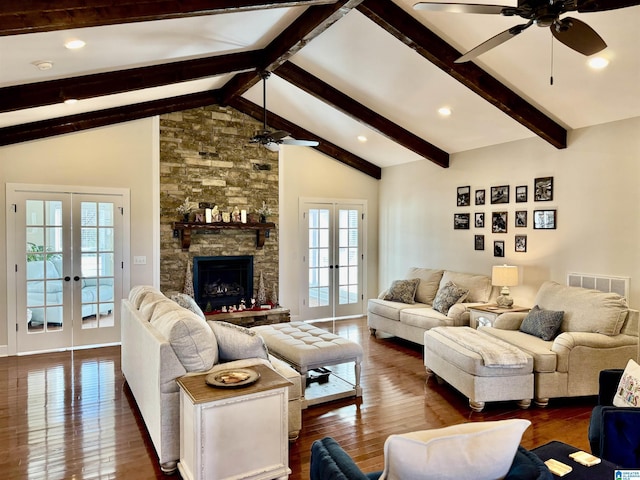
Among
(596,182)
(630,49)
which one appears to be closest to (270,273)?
(596,182)

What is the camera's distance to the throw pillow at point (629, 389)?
266cm

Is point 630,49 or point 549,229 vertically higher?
point 630,49

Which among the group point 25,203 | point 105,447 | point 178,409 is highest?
point 25,203

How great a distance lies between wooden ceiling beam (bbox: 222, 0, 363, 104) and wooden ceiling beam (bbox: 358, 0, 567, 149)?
11.5 inches

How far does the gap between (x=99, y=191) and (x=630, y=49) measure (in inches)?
247

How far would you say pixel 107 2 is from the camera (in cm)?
285

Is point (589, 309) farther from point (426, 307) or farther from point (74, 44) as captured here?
point (74, 44)

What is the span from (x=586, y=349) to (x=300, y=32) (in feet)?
13.4

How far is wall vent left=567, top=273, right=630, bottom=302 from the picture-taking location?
15.4 feet

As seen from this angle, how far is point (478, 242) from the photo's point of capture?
21.6 feet

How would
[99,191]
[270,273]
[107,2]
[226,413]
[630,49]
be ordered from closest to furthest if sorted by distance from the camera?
[226,413] → [107,2] → [630,49] → [99,191] → [270,273]

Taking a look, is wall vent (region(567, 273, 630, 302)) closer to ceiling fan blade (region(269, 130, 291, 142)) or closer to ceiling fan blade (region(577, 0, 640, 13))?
ceiling fan blade (region(577, 0, 640, 13))

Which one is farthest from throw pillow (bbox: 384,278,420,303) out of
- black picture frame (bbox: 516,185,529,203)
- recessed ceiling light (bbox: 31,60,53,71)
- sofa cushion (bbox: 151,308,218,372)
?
recessed ceiling light (bbox: 31,60,53,71)

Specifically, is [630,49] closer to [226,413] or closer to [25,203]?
[226,413]
